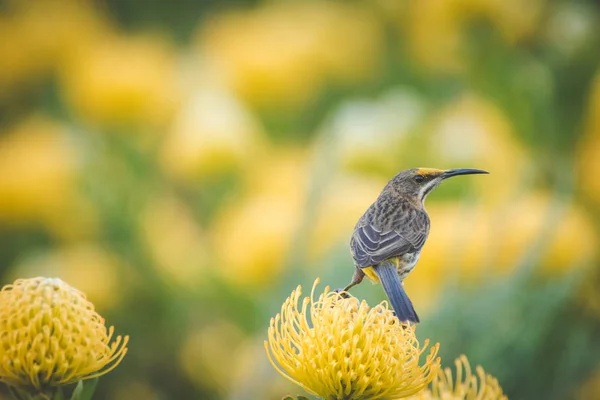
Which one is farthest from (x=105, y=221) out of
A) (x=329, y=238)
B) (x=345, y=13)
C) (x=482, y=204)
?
(x=345, y=13)

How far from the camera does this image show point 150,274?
1.23 m

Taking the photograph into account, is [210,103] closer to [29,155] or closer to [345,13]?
[29,155]

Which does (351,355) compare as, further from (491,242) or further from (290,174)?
(290,174)

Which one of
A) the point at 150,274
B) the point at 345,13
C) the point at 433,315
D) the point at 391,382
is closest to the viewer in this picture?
the point at 391,382

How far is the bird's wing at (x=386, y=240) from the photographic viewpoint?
502 mm

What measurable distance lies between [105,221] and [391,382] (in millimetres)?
823

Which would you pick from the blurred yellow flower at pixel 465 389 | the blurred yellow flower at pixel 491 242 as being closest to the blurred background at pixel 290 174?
the blurred yellow flower at pixel 491 242

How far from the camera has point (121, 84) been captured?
55.1 inches

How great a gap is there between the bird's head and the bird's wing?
0.02 metres

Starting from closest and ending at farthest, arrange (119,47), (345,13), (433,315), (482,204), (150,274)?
1. (433,315)
2. (482,204)
3. (150,274)
4. (119,47)
5. (345,13)

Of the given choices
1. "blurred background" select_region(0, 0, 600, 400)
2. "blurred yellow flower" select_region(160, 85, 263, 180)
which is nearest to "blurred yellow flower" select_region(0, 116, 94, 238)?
"blurred background" select_region(0, 0, 600, 400)

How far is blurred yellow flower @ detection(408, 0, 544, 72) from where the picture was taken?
1321mm

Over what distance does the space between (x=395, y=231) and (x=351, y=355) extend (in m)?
0.08

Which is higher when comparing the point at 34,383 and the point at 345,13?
the point at 345,13
